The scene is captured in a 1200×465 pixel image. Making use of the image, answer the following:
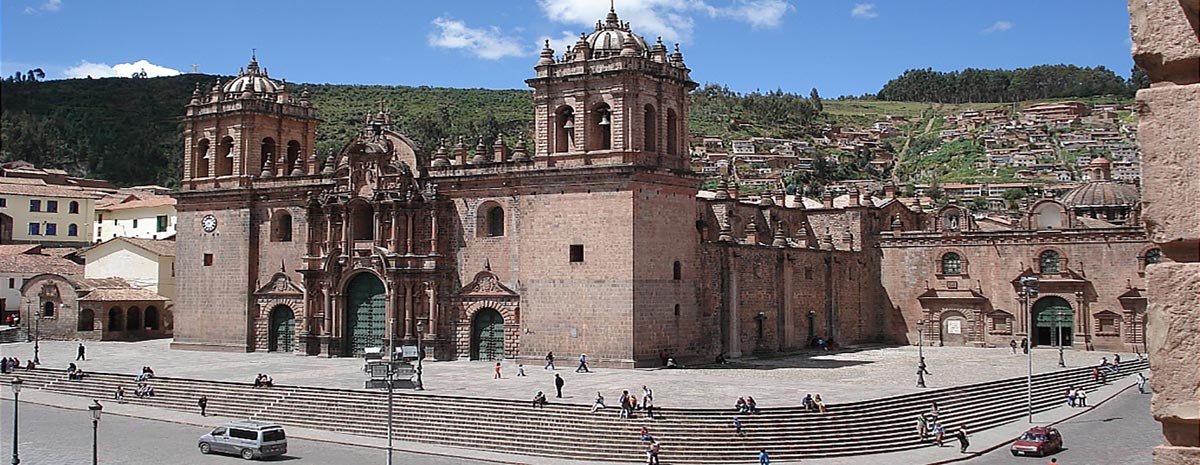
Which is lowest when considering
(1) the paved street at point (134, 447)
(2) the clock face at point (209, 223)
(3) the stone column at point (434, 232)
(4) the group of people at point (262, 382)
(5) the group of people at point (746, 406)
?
(1) the paved street at point (134, 447)

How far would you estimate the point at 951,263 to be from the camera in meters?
53.0

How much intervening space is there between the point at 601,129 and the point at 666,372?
30.3 ft

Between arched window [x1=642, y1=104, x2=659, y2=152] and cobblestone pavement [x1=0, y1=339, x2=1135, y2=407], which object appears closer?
cobblestone pavement [x1=0, y1=339, x2=1135, y2=407]

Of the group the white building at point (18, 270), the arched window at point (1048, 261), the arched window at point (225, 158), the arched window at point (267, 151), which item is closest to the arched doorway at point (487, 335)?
the arched window at point (267, 151)

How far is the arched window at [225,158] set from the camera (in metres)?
47.4

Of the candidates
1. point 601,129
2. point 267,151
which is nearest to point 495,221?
point 601,129

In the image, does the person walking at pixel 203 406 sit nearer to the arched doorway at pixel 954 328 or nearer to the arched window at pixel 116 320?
the arched window at pixel 116 320

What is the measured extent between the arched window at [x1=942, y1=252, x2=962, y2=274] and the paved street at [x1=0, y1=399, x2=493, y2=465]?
3484 cm

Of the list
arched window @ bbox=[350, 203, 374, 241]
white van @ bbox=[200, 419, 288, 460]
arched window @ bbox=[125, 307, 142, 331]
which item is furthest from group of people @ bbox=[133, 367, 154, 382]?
arched window @ bbox=[125, 307, 142, 331]

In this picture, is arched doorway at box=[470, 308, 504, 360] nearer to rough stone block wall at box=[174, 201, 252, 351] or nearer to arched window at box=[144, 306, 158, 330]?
rough stone block wall at box=[174, 201, 252, 351]

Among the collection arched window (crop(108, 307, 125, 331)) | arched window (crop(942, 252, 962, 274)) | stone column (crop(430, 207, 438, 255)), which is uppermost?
stone column (crop(430, 207, 438, 255))

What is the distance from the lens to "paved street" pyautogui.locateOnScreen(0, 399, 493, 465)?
24.2 metres

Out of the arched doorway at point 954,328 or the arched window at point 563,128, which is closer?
the arched window at point 563,128

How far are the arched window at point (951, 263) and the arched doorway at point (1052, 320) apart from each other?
158 inches
